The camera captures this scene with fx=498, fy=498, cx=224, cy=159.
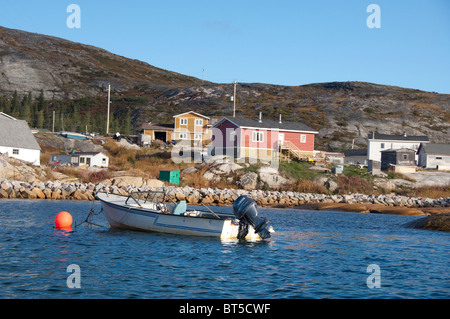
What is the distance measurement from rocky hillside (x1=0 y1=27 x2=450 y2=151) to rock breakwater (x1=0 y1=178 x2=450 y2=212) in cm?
4658

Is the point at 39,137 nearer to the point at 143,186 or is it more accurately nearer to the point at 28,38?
the point at 143,186

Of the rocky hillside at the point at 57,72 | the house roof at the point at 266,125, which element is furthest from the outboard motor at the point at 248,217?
the rocky hillside at the point at 57,72

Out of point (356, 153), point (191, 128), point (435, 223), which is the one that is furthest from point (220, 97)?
point (435, 223)

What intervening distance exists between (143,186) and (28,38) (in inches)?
6948

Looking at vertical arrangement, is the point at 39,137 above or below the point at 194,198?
above

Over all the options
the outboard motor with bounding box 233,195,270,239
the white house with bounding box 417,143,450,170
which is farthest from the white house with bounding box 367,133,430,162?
the outboard motor with bounding box 233,195,270,239

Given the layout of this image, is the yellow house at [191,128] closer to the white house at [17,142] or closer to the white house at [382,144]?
the white house at [382,144]

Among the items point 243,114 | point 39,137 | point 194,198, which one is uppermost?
point 243,114

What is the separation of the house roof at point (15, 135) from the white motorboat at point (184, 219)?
1260 inches

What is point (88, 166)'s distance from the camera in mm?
53844

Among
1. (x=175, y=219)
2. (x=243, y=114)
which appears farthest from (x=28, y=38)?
(x=175, y=219)

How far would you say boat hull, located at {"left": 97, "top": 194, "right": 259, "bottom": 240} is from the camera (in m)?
22.3

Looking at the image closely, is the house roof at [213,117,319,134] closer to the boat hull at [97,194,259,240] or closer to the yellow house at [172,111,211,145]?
the yellow house at [172,111,211,145]

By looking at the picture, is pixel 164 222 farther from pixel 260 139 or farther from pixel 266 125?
pixel 266 125
